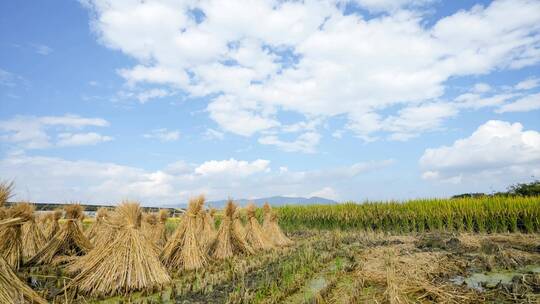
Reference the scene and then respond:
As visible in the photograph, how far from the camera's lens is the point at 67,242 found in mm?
10562

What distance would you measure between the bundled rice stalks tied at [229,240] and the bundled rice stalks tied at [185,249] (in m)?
1.49

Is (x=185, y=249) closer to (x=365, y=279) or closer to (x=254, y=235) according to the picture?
(x=254, y=235)

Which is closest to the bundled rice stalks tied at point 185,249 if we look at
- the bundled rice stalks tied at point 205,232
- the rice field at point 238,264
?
the rice field at point 238,264

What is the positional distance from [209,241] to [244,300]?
225 inches

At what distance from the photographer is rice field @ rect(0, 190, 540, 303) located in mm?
6590

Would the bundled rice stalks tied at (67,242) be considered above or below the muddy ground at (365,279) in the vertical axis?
above

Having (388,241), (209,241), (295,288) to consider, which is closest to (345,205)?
(388,241)

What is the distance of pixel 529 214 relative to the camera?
614 inches

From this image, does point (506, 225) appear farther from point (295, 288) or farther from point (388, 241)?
point (295, 288)

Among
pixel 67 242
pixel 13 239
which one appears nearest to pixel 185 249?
pixel 67 242

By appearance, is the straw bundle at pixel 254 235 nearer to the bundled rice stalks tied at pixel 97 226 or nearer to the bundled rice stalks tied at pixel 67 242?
the bundled rice stalks tied at pixel 97 226

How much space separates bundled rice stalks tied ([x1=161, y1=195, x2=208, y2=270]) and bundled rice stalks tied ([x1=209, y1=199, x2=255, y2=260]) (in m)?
1.49

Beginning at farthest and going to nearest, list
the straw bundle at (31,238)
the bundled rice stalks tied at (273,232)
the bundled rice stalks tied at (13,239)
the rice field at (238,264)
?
the bundled rice stalks tied at (273,232)
the straw bundle at (31,238)
the bundled rice stalks tied at (13,239)
the rice field at (238,264)

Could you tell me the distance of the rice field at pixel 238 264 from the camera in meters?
6.59
